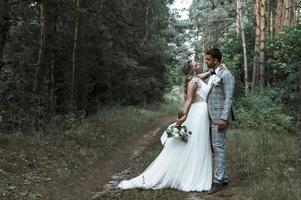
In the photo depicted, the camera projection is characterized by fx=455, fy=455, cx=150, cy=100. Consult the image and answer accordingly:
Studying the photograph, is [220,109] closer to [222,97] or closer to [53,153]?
[222,97]

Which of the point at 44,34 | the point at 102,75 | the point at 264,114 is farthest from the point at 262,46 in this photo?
the point at 44,34

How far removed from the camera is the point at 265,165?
8.73 meters

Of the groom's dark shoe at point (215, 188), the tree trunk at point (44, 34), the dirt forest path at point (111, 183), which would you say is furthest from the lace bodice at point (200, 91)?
the tree trunk at point (44, 34)

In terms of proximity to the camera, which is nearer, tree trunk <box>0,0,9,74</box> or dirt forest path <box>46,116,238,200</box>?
dirt forest path <box>46,116,238,200</box>

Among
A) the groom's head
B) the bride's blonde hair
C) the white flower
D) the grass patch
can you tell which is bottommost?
the grass patch

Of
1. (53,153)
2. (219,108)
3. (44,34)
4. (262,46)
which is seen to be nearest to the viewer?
(219,108)

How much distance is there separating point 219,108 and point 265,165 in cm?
195

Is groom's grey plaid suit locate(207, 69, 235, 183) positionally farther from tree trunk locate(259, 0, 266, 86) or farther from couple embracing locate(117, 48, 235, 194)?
tree trunk locate(259, 0, 266, 86)

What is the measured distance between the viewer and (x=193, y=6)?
4747 centimetres

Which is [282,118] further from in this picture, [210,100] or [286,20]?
[286,20]

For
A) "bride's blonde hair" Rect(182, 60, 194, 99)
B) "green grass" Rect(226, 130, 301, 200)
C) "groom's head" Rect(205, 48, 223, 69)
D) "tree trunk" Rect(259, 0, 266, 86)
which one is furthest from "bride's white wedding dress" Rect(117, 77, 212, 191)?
"tree trunk" Rect(259, 0, 266, 86)

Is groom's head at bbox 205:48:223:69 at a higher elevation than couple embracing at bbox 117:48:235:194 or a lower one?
higher

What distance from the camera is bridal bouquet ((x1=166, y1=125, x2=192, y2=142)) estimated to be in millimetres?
7766

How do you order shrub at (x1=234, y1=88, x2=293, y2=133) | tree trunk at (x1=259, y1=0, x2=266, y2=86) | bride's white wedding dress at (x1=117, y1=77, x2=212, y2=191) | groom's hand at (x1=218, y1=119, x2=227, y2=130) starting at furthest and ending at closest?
tree trunk at (x1=259, y1=0, x2=266, y2=86) → shrub at (x1=234, y1=88, x2=293, y2=133) → bride's white wedding dress at (x1=117, y1=77, x2=212, y2=191) → groom's hand at (x1=218, y1=119, x2=227, y2=130)
